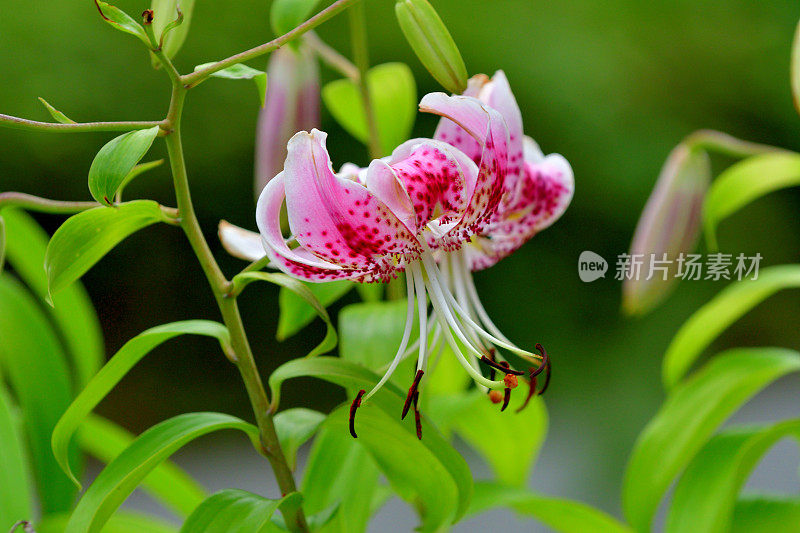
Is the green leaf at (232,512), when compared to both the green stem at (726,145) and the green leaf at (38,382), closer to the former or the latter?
the green leaf at (38,382)

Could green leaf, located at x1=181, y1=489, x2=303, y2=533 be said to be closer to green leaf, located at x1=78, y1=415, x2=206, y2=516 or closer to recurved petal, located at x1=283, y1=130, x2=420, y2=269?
recurved petal, located at x1=283, y1=130, x2=420, y2=269

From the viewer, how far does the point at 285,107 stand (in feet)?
1.96

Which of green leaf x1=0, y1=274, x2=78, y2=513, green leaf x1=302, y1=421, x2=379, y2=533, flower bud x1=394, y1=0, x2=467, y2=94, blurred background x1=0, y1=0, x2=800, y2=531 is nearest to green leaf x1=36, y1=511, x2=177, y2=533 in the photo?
green leaf x1=0, y1=274, x2=78, y2=513

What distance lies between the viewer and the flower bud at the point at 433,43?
1.16 ft

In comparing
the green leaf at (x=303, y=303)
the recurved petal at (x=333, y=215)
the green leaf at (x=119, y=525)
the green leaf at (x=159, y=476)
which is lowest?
the green leaf at (x=119, y=525)

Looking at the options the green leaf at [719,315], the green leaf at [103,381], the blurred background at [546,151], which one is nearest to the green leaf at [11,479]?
the green leaf at [103,381]

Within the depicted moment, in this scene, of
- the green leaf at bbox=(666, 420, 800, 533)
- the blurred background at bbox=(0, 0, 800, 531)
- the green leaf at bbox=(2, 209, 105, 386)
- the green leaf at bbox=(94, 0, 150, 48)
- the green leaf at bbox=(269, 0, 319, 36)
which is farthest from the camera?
the blurred background at bbox=(0, 0, 800, 531)

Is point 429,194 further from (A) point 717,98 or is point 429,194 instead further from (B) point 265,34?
(A) point 717,98

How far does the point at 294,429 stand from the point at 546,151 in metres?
1.93

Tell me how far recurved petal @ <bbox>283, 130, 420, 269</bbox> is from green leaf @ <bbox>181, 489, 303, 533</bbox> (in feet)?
0.38

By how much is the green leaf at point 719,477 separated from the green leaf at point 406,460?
19 cm

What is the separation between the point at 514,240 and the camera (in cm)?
51

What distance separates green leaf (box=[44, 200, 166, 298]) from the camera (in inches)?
13.6

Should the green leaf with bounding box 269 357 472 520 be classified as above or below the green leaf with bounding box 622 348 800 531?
below
